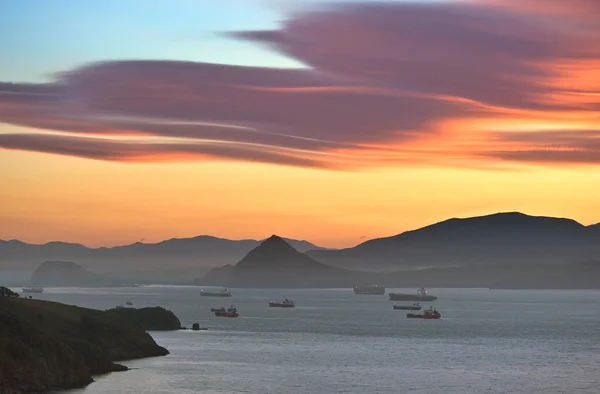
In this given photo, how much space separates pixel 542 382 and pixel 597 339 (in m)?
73.1

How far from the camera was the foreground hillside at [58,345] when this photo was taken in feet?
270

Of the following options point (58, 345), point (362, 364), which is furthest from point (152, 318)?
point (58, 345)

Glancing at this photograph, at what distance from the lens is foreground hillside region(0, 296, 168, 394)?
82.4m

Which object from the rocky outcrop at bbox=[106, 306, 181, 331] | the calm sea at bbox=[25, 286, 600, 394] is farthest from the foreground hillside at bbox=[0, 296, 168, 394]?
the rocky outcrop at bbox=[106, 306, 181, 331]

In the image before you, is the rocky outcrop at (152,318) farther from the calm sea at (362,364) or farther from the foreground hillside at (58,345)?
the foreground hillside at (58,345)

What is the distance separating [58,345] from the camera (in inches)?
3536

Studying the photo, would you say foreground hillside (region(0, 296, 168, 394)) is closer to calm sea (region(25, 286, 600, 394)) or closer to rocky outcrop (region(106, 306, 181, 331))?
calm sea (region(25, 286, 600, 394))

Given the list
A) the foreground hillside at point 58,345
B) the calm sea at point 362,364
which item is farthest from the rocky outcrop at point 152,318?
the foreground hillside at point 58,345

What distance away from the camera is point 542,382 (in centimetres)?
10338

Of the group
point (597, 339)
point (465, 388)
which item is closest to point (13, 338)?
point (465, 388)

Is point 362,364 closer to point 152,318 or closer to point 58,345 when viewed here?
point 58,345

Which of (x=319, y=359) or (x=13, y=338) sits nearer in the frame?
(x=13, y=338)

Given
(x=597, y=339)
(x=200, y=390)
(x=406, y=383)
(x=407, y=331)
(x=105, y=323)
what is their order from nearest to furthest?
(x=200, y=390) < (x=406, y=383) < (x=105, y=323) < (x=597, y=339) < (x=407, y=331)

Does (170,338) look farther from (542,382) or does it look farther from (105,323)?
(542,382)
